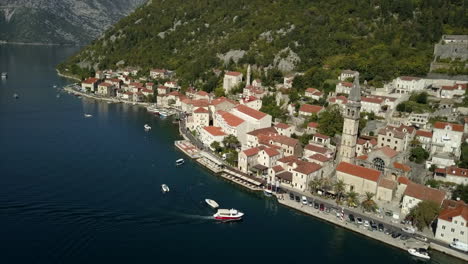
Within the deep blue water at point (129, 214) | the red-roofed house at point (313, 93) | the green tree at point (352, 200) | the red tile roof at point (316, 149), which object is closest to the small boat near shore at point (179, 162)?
the deep blue water at point (129, 214)

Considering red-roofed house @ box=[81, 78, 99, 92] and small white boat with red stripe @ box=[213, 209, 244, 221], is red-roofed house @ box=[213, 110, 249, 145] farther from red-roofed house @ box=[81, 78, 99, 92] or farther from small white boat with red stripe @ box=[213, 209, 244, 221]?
red-roofed house @ box=[81, 78, 99, 92]

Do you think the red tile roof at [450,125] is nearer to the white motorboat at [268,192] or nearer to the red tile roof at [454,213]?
the red tile roof at [454,213]

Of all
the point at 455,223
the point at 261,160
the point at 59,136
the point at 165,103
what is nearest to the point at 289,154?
the point at 261,160

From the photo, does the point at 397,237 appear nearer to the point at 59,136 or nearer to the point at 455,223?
the point at 455,223

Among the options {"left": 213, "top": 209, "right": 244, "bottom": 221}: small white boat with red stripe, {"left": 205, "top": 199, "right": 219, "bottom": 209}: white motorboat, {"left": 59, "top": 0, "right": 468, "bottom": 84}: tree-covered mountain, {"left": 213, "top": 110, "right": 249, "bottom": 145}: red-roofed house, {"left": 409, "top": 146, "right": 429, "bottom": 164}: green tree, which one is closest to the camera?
{"left": 213, "top": 209, "right": 244, "bottom": 221}: small white boat with red stripe

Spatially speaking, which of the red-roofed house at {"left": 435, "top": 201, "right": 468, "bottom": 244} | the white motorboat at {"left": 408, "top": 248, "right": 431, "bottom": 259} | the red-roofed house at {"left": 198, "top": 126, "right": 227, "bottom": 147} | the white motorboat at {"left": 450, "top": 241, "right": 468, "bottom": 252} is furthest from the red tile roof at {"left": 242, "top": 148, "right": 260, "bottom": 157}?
the white motorboat at {"left": 450, "top": 241, "right": 468, "bottom": 252}

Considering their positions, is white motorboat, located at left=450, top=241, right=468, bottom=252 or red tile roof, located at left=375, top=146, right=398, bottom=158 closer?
white motorboat, located at left=450, top=241, right=468, bottom=252

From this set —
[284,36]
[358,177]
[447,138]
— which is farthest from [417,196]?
[284,36]
